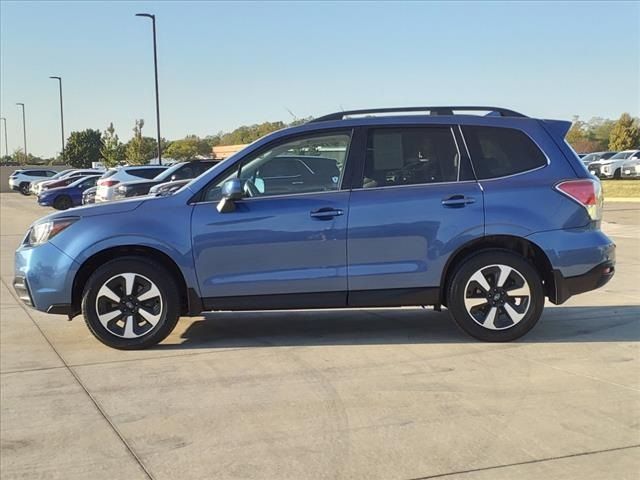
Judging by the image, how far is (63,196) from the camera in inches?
1051

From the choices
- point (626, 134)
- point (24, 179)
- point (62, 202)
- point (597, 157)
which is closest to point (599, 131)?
point (626, 134)

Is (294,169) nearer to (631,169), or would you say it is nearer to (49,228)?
(49,228)

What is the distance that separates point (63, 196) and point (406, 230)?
23.9m

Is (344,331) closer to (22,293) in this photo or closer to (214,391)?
(214,391)

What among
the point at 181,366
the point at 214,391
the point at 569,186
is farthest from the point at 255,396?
the point at 569,186

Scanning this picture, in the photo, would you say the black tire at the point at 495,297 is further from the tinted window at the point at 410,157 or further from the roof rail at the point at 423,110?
the roof rail at the point at 423,110

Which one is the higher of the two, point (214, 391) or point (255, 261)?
point (255, 261)

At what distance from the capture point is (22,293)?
225 inches

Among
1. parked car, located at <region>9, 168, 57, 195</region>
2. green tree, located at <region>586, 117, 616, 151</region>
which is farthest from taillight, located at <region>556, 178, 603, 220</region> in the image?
green tree, located at <region>586, 117, 616, 151</region>

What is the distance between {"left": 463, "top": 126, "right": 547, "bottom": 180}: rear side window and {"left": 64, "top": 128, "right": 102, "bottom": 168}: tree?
8015 centimetres

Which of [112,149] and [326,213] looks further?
[112,149]

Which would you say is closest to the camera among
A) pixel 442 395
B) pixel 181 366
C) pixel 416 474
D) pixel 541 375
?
pixel 416 474

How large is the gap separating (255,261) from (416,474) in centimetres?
257

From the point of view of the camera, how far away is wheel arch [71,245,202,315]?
18.2 feet
